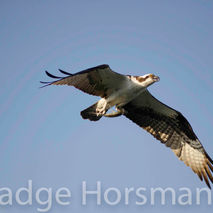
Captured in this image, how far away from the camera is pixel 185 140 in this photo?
1006 cm

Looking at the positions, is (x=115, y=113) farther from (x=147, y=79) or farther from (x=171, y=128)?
(x=171, y=128)

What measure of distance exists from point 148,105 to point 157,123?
0.58 meters

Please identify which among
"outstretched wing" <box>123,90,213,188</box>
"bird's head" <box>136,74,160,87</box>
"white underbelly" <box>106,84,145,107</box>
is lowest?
"outstretched wing" <box>123,90,213,188</box>

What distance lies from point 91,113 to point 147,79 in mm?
1641

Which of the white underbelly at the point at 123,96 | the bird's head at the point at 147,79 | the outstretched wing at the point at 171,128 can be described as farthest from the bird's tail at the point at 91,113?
the bird's head at the point at 147,79

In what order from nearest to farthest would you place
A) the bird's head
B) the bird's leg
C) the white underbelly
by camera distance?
the bird's head < the white underbelly < the bird's leg

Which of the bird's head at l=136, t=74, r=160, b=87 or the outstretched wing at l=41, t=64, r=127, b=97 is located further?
the bird's head at l=136, t=74, r=160, b=87

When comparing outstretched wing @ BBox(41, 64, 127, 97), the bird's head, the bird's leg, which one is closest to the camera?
outstretched wing @ BBox(41, 64, 127, 97)

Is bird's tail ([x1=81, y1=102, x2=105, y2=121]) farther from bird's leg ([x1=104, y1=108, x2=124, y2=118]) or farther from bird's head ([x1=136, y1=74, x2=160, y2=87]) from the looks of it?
bird's head ([x1=136, y1=74, x2=160, y2=87])

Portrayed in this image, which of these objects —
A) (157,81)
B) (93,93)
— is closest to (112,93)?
(93,93)

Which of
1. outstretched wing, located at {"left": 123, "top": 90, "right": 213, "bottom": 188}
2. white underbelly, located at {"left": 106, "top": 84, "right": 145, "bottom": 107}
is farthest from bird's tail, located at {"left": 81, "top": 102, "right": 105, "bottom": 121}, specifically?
outstretched wing, located at {"left": 123, "top": 90, "right": 213, "bottom": 188}

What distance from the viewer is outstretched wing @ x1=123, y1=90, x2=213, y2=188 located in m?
9.82

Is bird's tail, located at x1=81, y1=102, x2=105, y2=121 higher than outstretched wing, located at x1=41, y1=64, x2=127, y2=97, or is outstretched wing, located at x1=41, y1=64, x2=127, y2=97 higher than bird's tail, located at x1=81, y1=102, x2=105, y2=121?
outstretched wing, located at x1=41, y1=64, x2=127, y2=97

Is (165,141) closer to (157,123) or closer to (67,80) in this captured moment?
(157,123)
